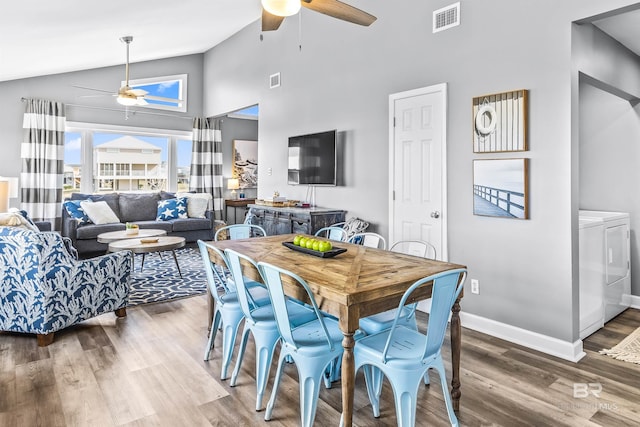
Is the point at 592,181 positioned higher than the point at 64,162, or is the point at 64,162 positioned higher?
the point at 64,162

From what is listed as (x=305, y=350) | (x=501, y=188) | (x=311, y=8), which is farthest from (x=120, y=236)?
(x=501, y=188)

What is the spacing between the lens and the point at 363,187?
4551mm

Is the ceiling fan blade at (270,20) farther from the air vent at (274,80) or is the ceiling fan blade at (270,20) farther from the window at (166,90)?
the window at (166,90)

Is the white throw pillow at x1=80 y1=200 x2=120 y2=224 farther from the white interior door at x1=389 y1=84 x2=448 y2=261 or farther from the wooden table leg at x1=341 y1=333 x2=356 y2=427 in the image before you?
the wooden table leg at x1=341 y1=333 x2=356 y2=427

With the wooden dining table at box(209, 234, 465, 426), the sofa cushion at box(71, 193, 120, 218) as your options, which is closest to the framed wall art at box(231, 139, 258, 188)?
the sofa cushion at box(71, 193, 120, 218)

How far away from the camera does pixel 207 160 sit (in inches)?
327

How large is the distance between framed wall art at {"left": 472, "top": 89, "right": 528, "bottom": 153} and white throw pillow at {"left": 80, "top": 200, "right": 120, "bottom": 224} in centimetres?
562

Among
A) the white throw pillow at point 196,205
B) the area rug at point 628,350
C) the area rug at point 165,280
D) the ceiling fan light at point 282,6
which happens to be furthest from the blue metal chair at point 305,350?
the white throw pillow at point 196,205

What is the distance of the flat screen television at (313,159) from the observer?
15.8 ft

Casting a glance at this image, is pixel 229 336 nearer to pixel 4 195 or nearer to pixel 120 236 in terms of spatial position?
pixel 120 236

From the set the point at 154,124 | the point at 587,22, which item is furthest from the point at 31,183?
the point at 587,22

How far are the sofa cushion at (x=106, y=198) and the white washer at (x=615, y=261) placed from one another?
6793 mm

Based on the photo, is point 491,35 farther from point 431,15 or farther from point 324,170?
point 324,170

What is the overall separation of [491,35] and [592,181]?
7.03 ft
